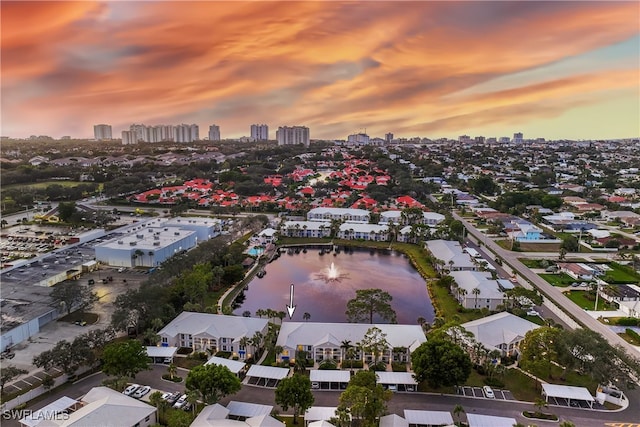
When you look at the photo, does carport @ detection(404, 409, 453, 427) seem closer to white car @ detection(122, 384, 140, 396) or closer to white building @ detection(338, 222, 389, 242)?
white car @ detection(122, 384, 140, 396)

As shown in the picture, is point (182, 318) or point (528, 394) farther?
point (182, 318)

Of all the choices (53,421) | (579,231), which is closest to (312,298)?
(53,421)

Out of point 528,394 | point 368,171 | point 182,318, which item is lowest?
point 528,394

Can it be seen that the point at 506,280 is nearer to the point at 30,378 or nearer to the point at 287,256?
the point at 287,256

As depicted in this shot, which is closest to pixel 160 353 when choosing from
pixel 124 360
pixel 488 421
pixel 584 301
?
pixel 124 360

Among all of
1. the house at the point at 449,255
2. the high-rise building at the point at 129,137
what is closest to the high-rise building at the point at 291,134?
the high-rise building at the point at 129,137

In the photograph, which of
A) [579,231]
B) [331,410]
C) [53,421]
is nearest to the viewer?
[53,421]
